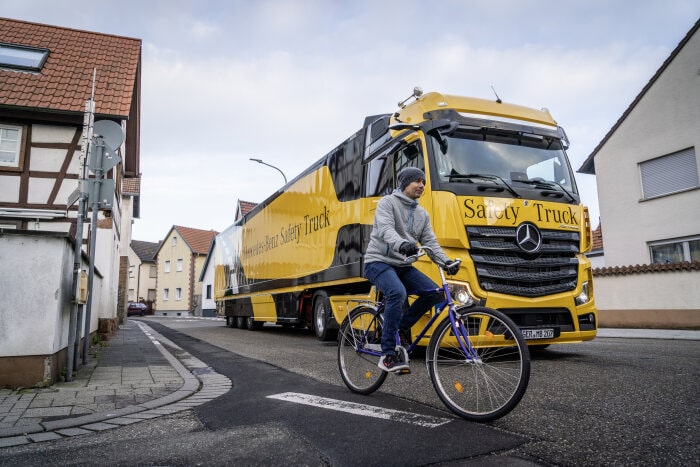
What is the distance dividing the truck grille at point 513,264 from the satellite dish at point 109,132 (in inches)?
178

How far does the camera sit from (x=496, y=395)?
331 centimetres

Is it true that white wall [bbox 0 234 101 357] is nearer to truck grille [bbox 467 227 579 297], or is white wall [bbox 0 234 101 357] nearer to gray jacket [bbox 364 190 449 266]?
gray jacket [bbox 364 190 449 266]

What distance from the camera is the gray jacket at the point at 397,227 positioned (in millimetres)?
4203

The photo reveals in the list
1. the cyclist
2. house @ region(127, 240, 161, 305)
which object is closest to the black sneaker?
the cyclist

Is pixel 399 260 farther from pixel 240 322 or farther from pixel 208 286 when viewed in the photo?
pixel 208 286

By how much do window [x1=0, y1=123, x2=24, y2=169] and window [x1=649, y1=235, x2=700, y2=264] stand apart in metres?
17.5

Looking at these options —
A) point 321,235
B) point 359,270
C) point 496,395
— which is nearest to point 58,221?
point 321,235

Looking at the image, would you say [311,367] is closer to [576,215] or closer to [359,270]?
[359,270]

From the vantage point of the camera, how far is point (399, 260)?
13.8 feet

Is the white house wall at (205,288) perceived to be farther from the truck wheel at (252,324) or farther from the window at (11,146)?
the window at (11,146)

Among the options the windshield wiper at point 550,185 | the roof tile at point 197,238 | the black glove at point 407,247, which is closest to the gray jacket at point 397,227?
the black glove at point 407,247

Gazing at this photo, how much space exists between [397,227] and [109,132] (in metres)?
4.28

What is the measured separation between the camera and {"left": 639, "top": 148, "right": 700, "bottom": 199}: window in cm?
1539

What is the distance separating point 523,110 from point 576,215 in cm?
178
